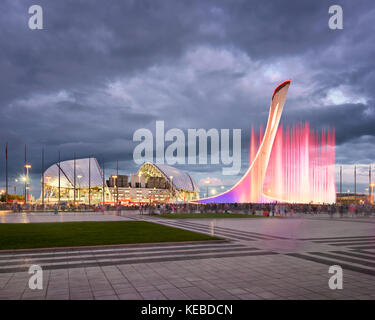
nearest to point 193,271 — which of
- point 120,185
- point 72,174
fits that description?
point 72,174

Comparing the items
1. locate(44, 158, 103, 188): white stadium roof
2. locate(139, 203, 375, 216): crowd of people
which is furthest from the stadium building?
locate(139, 203, 375, 216): crowd of people

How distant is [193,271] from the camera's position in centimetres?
748

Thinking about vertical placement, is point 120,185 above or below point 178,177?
below

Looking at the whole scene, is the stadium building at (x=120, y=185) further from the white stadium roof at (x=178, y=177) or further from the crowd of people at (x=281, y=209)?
the crowd of people at (x=281, y=209)

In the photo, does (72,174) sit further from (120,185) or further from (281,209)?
(281,209)

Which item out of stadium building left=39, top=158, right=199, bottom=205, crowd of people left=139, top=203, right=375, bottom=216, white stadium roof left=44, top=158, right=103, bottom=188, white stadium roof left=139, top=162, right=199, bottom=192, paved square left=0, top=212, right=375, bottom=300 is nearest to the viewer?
paved square left=0, top=212, right=375, bottom=300

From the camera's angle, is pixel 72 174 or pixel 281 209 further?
pixel 72 174

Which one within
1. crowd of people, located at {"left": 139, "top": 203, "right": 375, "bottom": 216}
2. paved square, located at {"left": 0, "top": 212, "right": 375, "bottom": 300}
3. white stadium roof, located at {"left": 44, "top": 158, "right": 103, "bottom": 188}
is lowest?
crowd of people, located at {"left": 139, "top": 203, "right": 375, "bottom": 216}

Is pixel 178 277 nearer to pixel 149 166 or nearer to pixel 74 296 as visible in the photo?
pixel 74 296

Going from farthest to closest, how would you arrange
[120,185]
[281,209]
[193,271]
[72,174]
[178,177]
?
[178,177] → [120,185] → [72,174] → [281,209] → [193,271]

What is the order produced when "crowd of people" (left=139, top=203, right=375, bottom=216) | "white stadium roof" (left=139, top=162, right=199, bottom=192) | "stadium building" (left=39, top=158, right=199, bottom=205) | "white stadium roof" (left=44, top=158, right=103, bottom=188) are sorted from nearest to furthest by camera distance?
1. "crowd of people" (left=139, top=203, right=375, bottom=216)
2. "white stadium roof" (left=44, top=158, right=103, bottom=188)
3. "stadium building" (left=39, top=158, right=199, bottom=205)
4. "white stadium roof" (left=139, top=162, right=199, bottom=192)

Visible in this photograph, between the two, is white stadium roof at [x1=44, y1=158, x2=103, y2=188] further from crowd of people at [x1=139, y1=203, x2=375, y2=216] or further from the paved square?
the paved square

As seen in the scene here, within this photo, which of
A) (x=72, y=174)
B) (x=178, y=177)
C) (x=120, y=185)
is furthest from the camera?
(x=178, y=177)

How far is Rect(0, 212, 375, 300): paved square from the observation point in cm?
579
